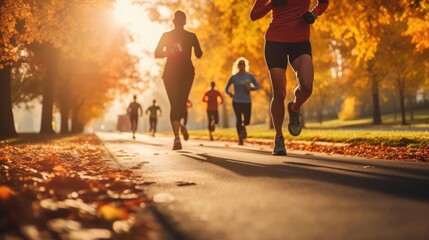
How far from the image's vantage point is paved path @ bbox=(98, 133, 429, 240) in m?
2.21

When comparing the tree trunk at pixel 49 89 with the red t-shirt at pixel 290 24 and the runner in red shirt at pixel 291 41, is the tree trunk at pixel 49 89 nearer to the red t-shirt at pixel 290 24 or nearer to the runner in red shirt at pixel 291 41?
the runner in red shirt at pixel 291 41

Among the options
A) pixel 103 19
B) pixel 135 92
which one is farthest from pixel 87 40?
pixel 135 92

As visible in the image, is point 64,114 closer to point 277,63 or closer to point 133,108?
point 133,108

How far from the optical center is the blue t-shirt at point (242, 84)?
12406 millimetres

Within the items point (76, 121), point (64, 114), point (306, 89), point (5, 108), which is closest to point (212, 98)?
point (5, 108)

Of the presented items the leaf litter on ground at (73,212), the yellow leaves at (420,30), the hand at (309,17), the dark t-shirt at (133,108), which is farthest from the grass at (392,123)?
the leaf litter on ground at (73,212)

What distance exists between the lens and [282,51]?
6.61 m

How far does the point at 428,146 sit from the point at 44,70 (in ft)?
85.3

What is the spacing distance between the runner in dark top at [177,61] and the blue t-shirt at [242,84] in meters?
3.22

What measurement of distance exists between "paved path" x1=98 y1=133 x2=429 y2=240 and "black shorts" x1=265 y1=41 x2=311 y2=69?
2.07 meters

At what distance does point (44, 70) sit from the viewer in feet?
97.0

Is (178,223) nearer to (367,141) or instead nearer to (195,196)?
(195,196)

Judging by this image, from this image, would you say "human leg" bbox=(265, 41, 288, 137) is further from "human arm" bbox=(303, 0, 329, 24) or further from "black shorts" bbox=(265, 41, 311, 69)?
"human arm" bbox=(303, 0, 329, 24)

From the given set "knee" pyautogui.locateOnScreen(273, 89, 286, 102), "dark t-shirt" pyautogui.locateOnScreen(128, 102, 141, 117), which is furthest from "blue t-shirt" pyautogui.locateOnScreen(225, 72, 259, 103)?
"dark t-shirt" pyautogui.locateOnScreen(128, 102, 141, 117)
